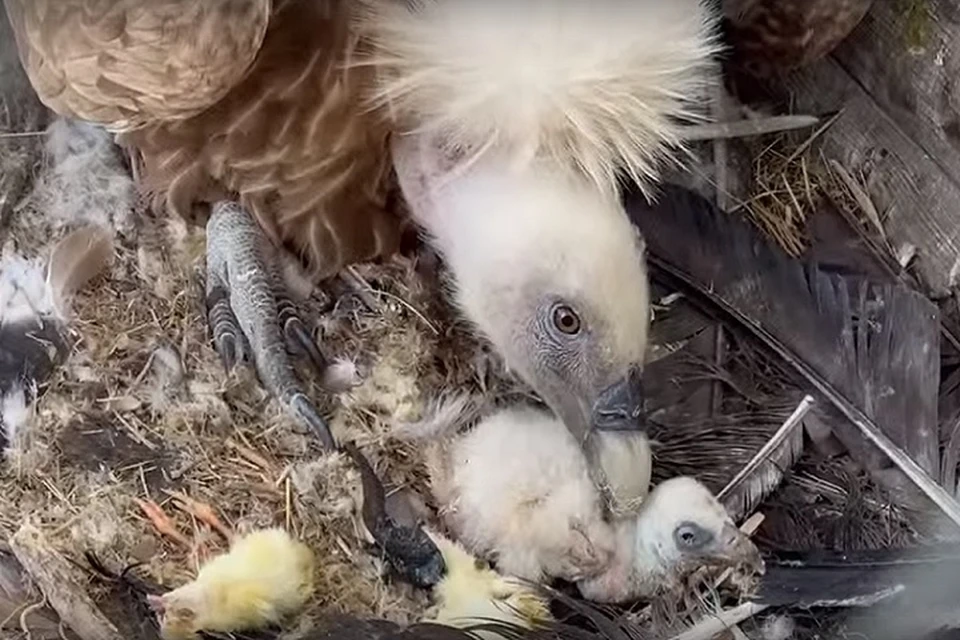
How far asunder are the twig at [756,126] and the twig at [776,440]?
0.83 ft

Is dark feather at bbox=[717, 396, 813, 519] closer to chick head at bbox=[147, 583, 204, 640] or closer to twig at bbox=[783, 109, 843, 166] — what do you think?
twig at bbox=[783, 109, 843, 166]

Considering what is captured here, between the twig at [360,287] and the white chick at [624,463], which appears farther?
the twig at [360,287]

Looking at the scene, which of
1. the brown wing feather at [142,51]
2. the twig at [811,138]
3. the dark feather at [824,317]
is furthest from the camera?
the twig at [811,138]

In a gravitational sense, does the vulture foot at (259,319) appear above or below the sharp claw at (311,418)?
above

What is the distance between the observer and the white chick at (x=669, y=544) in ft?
4.50

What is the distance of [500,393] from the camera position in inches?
58.3

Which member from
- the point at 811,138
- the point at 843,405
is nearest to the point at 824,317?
the point at 843,405

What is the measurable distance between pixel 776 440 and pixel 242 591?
48cm

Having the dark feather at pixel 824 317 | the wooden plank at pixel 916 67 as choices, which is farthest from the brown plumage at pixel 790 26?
the dark feather at pixel 824 317

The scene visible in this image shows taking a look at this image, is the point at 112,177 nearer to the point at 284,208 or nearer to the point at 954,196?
the point at 284,208

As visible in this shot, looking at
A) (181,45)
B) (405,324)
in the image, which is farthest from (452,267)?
(181,45)

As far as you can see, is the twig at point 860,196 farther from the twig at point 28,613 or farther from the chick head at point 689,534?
the twig at point 28,613

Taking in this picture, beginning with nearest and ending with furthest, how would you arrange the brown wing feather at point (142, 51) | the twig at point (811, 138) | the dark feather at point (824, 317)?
1. the brown wing feather at point (142, 51)
2. the dark feather at point (824, 317)
3. the twig at point (811, 138)

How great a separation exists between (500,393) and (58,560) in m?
0.41
